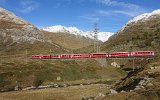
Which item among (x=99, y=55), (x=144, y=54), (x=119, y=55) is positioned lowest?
(x=119, y=55)

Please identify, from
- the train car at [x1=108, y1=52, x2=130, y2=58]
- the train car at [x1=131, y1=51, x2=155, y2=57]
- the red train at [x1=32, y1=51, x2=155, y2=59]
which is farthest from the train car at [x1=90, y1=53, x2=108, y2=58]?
the train car at [x1=131, y1=51, x2=155, y2=57]

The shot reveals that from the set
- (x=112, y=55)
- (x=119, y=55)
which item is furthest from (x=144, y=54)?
(x=112, y=55)

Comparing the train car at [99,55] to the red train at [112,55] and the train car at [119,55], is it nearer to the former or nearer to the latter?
the red train at [112,55]

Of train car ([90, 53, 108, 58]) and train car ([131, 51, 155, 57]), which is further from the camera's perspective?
train car ([90, 53, 108, 58])

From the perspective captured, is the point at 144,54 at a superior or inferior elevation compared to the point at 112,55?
superior

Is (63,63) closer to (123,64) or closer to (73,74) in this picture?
(73,74)

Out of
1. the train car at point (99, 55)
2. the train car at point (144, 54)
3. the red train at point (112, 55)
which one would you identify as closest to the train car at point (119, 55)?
the red train at point (112, 55)

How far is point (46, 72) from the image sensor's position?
406ft

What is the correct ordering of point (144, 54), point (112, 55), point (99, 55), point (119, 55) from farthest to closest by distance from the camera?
point (99, 55)
point (112, 55)
point (119, 55)
point (144, 54)

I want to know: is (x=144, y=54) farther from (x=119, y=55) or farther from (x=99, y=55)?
(x=99, y=55)

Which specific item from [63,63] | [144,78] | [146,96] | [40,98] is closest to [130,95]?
[146,96]

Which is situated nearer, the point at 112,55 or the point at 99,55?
the point at 112,55

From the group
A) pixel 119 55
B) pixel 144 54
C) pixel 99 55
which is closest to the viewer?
pixel 144 54

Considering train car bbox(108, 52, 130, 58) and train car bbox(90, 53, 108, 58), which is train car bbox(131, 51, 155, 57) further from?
train car bbox(90, 53, 108, 58)
